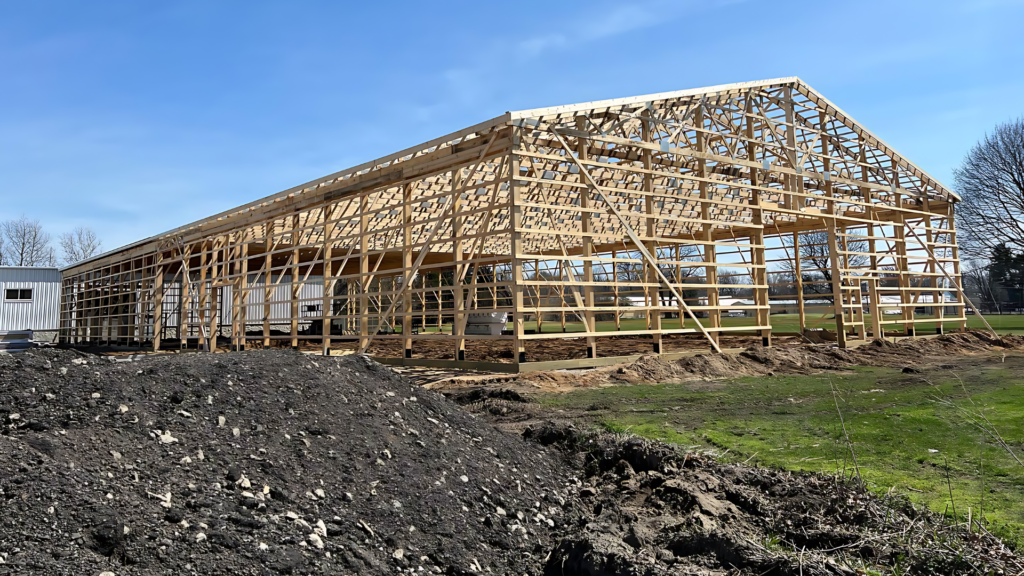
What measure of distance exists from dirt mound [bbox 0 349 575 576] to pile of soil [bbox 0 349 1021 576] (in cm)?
1

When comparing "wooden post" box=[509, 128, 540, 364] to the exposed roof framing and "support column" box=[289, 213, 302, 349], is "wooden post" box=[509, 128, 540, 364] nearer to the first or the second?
the exposed roof framing

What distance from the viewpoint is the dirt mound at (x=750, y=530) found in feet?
8.73

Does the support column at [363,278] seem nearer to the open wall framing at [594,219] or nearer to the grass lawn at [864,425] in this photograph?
the open wall framing at [594,219]

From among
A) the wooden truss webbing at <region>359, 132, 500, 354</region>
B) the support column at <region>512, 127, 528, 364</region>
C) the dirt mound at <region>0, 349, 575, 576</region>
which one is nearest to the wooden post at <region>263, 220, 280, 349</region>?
the wooden truss webbing at <region>359, 132, 500, 354</region>

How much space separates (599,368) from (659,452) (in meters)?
6.15

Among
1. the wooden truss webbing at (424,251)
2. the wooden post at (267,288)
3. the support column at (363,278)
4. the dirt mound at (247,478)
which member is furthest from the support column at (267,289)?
the dirt mound at (247,478)

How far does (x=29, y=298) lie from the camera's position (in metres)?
27.0

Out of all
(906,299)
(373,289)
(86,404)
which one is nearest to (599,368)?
(86,404)

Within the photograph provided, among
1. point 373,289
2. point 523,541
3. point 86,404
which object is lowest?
point 523,541

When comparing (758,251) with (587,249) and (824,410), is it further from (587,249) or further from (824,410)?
(824,410)

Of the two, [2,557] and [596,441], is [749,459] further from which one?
[2,557]

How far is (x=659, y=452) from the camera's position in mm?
4312

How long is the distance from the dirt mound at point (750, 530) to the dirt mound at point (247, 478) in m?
0.43

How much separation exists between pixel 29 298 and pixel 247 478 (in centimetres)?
3095
